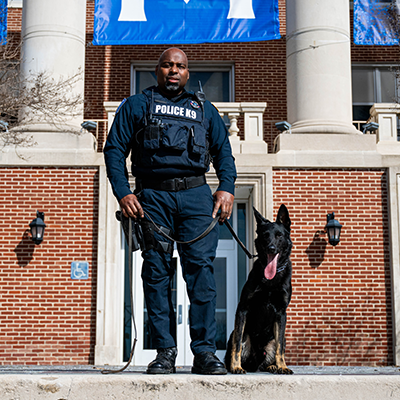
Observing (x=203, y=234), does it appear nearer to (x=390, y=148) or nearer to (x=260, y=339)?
(x=260, y=339)

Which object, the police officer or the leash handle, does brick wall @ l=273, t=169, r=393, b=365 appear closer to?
the police officer

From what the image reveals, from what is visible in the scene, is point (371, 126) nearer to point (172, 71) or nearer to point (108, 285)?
point (108, 285)

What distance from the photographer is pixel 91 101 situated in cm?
1304

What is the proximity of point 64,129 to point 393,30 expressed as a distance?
6.46m

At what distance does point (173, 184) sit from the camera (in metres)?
3.83

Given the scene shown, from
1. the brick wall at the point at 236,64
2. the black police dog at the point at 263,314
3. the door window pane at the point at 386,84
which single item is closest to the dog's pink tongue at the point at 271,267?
the black police dog at the point at 263,314

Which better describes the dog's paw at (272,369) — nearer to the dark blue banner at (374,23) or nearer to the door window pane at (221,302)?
the door window pane at (221,302)

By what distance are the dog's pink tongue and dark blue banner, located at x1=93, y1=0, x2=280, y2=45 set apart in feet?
24.4

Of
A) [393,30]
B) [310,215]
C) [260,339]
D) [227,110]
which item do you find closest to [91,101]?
[227,110]

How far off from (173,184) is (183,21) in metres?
8.26

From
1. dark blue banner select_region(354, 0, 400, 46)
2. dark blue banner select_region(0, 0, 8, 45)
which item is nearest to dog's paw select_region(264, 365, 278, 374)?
dark blue banner select_region(354, 0, 400, 46)

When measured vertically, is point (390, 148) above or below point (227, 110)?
below

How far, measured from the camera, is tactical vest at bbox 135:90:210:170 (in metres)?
3.79

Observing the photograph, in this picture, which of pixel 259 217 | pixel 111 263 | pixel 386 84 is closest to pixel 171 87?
pixel 259 217
